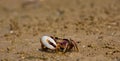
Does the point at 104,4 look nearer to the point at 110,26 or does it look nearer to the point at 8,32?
the point at 110,26

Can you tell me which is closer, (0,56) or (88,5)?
(0,56)

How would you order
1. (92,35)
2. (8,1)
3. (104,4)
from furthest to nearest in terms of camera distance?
(8,1) → (104,4) → (92,35)

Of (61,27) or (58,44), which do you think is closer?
(58,44)

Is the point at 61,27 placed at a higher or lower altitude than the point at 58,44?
higher

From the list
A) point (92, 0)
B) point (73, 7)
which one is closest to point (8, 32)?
point (73, 7)

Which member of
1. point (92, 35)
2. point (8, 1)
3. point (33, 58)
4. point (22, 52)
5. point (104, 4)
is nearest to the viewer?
point (33, 58)

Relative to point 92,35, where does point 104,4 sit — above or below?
above
